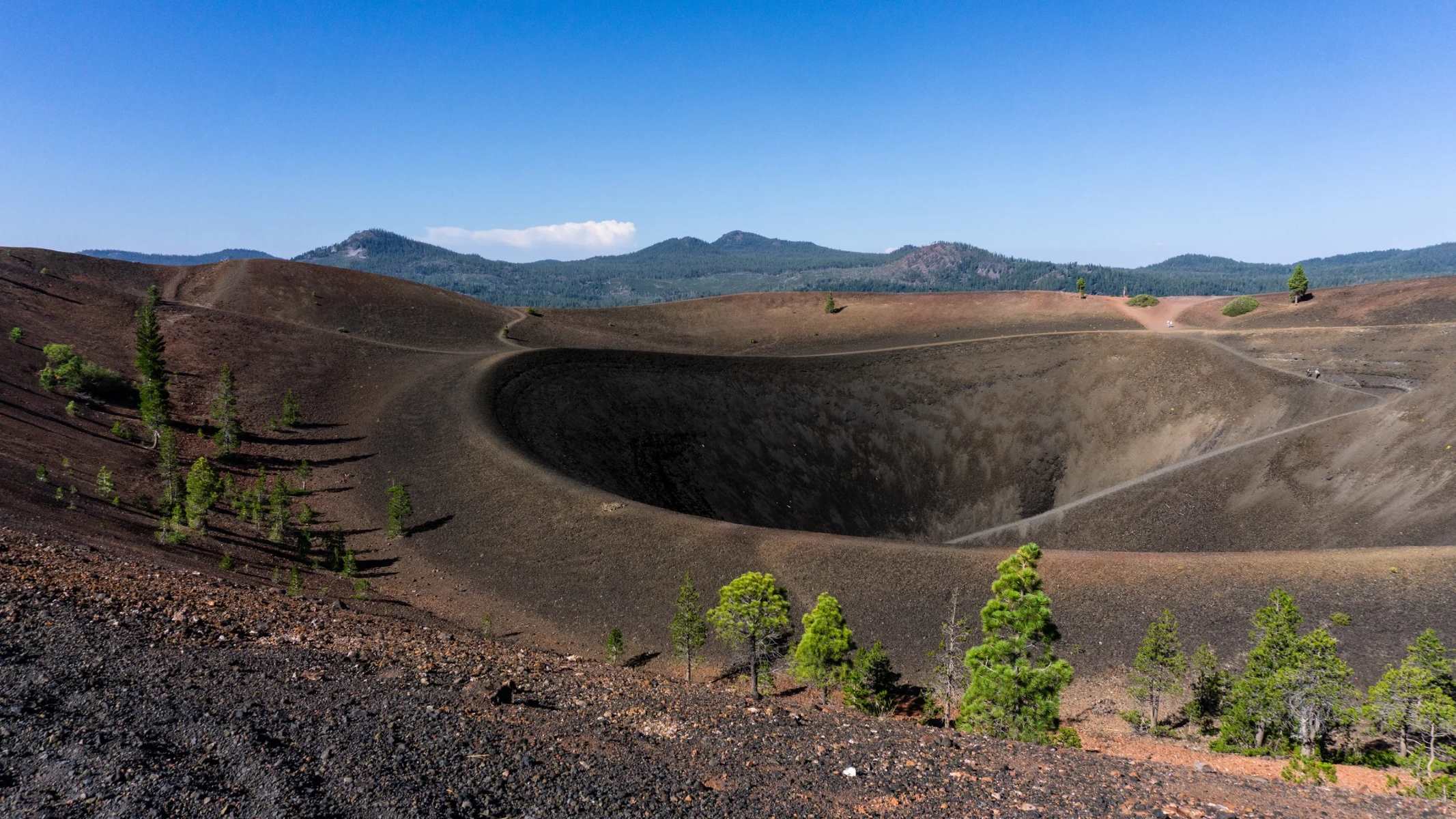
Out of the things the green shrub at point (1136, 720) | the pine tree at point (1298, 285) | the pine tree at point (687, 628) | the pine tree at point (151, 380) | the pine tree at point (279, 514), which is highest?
the pine tree at point (1298, 285)

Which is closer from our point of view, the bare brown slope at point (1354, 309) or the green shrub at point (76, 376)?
the green shrub at point (76, 376)

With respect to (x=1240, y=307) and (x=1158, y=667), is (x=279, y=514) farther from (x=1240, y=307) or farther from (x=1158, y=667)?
(x=1240, y=307)

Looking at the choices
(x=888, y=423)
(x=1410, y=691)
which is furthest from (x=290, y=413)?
(x=1410, y=691)

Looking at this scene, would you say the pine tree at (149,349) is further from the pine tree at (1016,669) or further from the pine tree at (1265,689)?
the pine tree at (1265,689)

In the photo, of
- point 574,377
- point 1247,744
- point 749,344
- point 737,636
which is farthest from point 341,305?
point 1247,744

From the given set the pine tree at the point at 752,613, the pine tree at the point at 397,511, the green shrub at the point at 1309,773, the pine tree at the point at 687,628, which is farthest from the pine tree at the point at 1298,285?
the pine tree at the point at 397,511

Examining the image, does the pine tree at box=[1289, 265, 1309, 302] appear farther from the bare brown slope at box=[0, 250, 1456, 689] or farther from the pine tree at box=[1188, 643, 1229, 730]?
the pine tree at box=[1188, 643, 1229, 730]

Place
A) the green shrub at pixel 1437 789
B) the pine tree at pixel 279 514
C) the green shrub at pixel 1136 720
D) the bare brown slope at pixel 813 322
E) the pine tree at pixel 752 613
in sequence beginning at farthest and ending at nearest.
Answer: the bare brown slope at pixel 813 322 → the pine tree at pixel 279 514 → the pine tree at pixel 752 613 → the green shrub at pixel 1136 720 → the green shrub at pixel 1437 789
